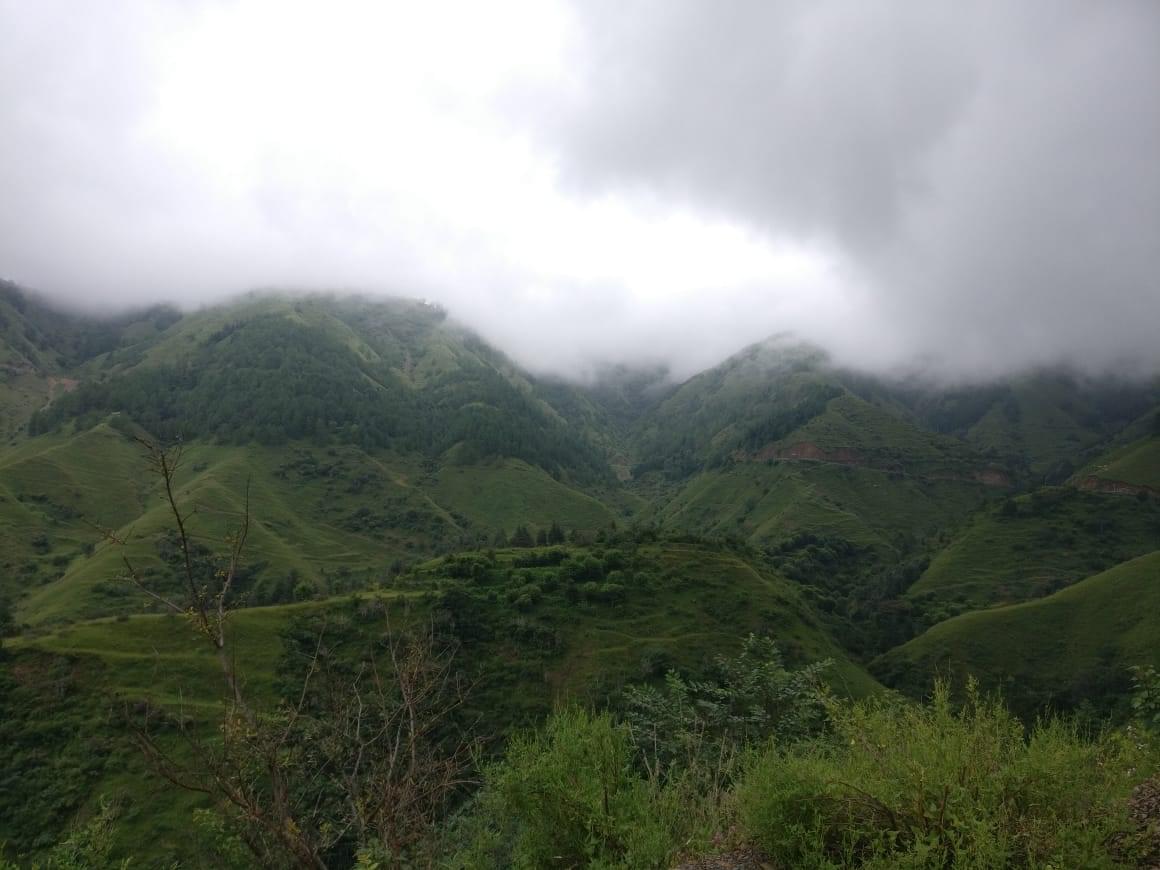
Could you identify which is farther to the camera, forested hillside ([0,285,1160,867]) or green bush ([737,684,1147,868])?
forested hillside ([0,285,1160,867])

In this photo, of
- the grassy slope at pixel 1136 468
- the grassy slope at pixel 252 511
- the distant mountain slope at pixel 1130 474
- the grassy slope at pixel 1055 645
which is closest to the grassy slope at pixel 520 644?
the grassy slope at pixel 1055 645

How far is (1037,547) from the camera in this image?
5871 inches

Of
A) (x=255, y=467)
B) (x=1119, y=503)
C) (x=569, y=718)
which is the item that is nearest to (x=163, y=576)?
(x=255, y=467)

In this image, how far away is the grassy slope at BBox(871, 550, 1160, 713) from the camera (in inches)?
3356

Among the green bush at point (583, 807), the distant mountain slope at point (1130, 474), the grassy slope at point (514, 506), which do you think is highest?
the distant mountain slope at point (1130, 474)

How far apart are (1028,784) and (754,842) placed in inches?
152

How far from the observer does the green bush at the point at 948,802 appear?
286 inches

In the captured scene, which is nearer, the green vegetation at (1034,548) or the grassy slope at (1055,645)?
the grassy slope at (1055,645)

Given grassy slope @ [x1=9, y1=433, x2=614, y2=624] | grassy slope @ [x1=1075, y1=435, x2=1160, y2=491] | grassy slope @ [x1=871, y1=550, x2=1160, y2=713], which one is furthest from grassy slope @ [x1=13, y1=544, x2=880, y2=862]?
grassy slope @ [x1=1075, y1=435, x2=1160, y2=491]

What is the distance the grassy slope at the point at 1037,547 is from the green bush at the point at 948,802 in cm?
13702

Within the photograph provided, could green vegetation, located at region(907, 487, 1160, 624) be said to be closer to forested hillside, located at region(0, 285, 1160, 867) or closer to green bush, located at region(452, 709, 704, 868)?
forested hillside, located at region(0, 285, 1160, 867)

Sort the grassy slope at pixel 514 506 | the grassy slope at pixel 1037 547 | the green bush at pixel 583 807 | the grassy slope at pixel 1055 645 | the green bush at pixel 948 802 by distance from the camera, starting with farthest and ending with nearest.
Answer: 1. the grassy slope at pixel 514 506
2. the grassy slope at pixel 1037 547
3. the grassy slope at pixel 1055 645
4. the green bush at pixel 583 807
5. the green bush at pixel 948 802

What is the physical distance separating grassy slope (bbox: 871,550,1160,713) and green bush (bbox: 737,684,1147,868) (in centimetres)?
9330

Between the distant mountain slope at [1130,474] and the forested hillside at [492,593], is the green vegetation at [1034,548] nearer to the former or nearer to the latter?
the forested hillside at [492,593]
